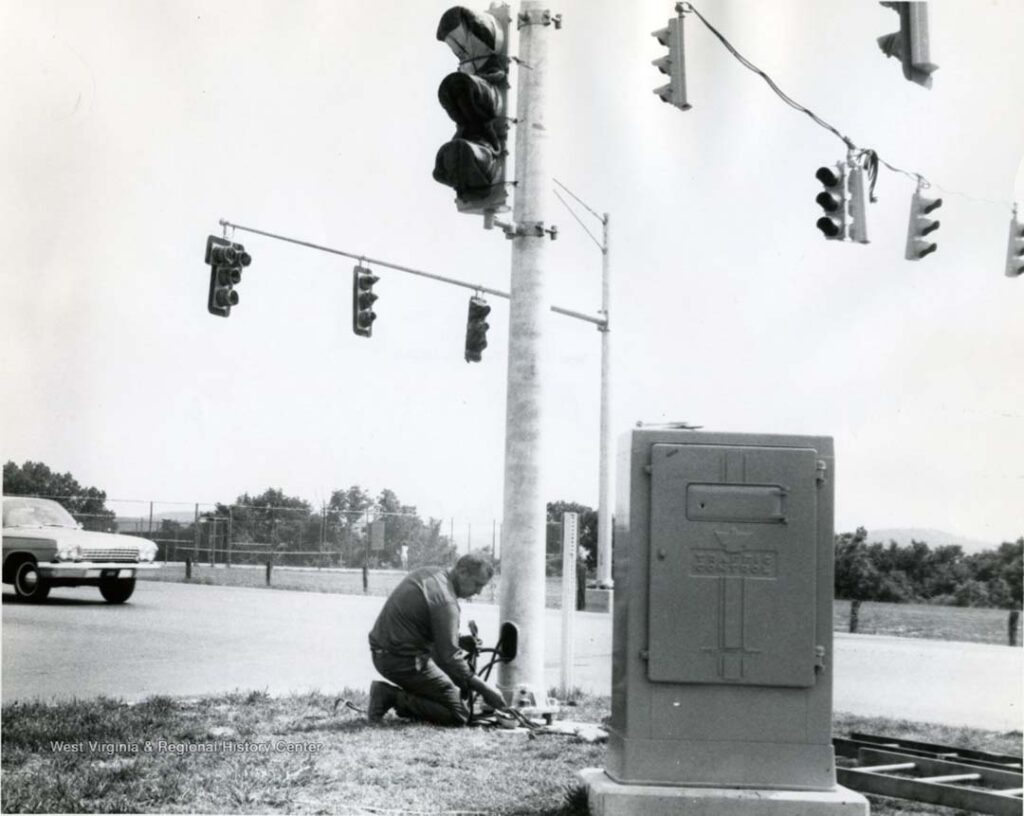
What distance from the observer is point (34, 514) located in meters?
13.5

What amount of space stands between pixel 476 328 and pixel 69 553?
19.4ft

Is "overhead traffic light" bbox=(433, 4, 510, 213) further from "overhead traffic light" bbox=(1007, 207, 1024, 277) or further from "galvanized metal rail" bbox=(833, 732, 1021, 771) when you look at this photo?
"overhead traffic light" bbox=(1007, 207, 1024, 277)

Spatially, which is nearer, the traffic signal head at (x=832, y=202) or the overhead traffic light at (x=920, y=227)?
the traffic signal head at (x=832, y=202)

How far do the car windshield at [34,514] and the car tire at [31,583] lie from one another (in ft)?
1.55

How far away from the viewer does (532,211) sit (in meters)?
8.64

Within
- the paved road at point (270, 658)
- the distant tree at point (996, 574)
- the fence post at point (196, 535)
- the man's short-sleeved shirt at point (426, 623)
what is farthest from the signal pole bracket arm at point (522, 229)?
the fence post at point (196, 535)

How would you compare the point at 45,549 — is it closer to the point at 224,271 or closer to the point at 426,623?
the point at 224,271

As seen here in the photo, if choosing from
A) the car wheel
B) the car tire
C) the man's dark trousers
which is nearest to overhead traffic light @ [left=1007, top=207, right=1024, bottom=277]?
the man's dark trousers

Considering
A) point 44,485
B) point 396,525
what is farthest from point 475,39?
point 396,525

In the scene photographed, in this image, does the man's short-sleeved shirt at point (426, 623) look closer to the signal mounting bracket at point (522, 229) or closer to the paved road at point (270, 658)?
the paved road at point (270, 658)

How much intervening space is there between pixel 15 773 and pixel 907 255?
11.4 m

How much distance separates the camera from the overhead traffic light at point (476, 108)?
7.59 metres

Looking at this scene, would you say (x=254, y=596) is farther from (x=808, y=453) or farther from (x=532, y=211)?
(x=808, y=453)

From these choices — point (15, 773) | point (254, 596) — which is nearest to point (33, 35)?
point (15, 773)
